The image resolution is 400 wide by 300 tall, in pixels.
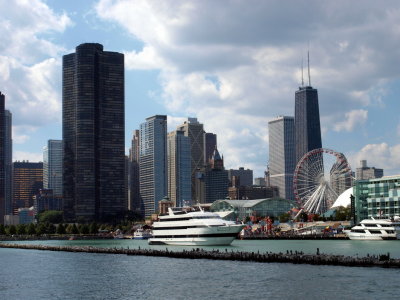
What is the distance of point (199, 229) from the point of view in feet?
554

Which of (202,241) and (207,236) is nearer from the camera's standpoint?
(202,241)

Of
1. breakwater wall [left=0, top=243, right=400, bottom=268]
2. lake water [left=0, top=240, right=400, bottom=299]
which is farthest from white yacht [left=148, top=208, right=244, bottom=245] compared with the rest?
lake water [left=0, top=240, right=400, bottom=299]

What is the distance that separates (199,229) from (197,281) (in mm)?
71005

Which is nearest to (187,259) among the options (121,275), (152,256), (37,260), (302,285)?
(152,256)

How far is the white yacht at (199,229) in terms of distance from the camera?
554 feet

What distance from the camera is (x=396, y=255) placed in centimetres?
12912

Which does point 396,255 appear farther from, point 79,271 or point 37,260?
point 37,260

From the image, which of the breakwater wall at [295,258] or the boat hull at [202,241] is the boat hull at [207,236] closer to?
the boat hull at [202,241]

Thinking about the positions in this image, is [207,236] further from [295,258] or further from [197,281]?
[197,281]

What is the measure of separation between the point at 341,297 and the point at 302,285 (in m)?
10.2

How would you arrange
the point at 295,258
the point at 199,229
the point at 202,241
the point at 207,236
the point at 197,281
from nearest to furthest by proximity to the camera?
the point at 197,281, the point at 295,258, the point at 202,241, the point at 199,229, the point at 207,236

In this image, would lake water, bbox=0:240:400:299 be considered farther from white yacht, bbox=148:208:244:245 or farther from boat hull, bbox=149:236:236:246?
white yacht, bbox=148:208:244:245

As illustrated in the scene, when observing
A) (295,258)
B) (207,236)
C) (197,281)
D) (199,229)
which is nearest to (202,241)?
(207,236)

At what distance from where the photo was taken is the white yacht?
169 meters
